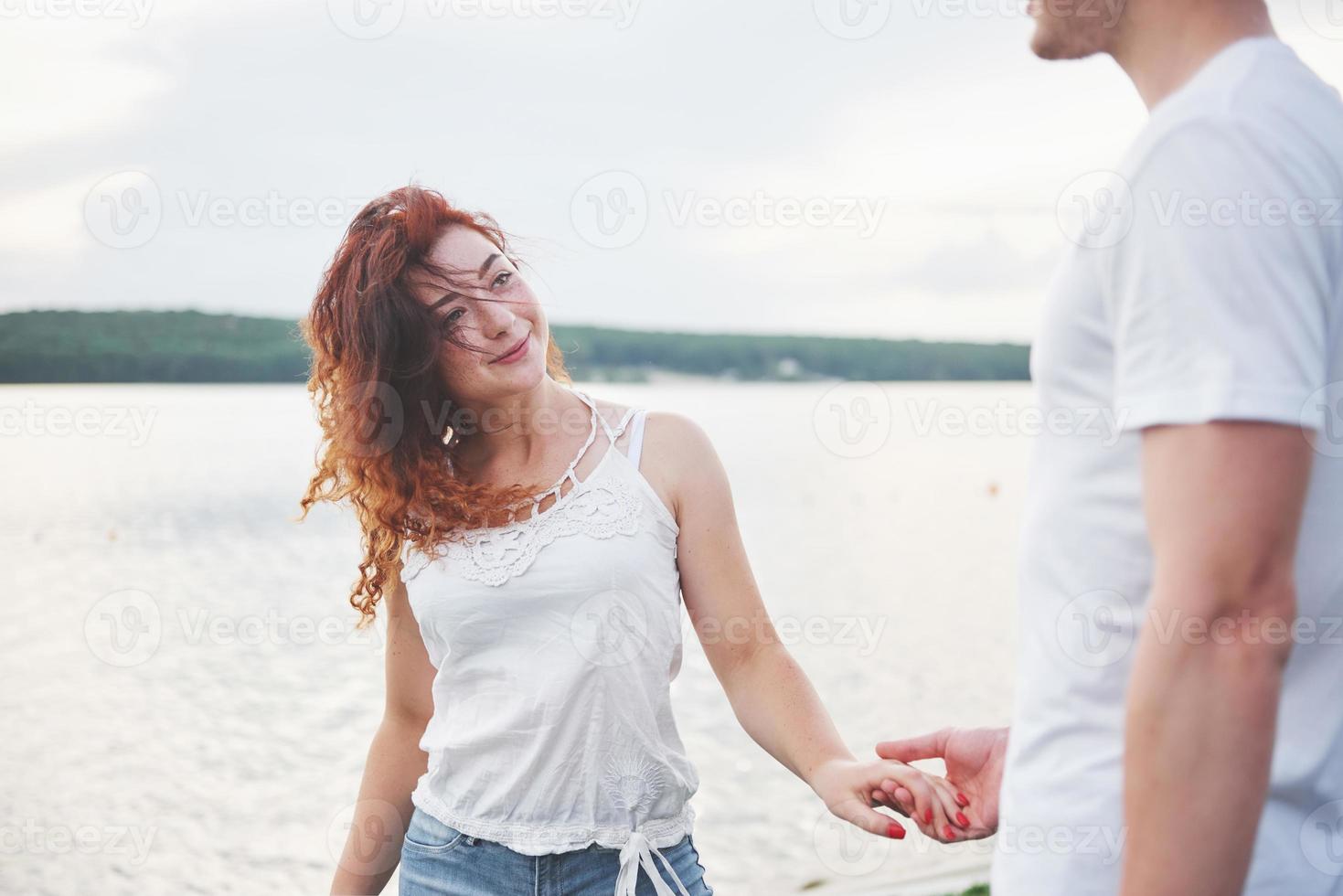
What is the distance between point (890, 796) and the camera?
6.37 ft

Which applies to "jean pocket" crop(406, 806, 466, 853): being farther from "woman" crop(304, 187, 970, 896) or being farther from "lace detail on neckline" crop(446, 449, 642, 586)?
"lace detail on neckline" crop(446, 449, 642, 586)

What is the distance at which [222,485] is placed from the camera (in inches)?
1396

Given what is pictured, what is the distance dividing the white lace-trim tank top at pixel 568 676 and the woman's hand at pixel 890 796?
1.06ft

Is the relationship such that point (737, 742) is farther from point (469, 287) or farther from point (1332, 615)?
point (1332, 615)

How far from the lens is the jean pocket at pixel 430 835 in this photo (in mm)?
2191

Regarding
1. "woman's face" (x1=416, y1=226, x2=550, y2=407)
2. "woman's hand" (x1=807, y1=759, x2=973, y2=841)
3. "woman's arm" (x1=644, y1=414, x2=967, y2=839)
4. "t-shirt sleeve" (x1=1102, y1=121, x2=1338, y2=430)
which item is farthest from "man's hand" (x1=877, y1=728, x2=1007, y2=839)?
"woman's face" (x1=416, y1=226, x2=550, y2=407)

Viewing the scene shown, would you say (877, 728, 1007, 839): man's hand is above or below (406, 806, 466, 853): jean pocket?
above

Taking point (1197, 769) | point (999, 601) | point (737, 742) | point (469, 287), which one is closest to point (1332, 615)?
point (1197, 769)

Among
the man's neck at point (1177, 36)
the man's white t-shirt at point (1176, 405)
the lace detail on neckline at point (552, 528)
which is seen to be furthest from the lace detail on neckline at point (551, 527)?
the man's neck at point (1177, 36)

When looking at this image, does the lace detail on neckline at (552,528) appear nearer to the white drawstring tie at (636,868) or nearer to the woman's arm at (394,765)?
the woman's arm at (394,765)

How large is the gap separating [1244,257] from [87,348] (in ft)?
176

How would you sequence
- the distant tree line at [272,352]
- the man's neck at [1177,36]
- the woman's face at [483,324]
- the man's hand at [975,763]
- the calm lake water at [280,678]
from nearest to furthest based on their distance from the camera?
the man's neck at [1177,36]
the man's hand at [975,763]
the woman's face at [483,324]
the calm lake water at [280,678]
the distant tree line at [272,352]

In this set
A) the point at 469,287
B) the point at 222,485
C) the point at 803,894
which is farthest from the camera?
the point at 222,485

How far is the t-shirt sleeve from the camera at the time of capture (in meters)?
0.90
